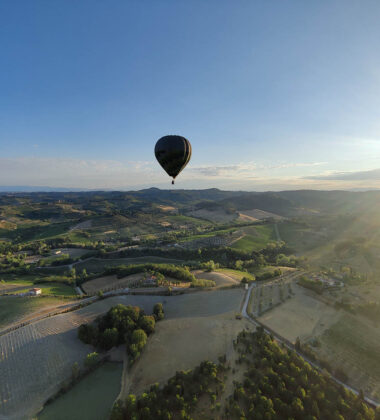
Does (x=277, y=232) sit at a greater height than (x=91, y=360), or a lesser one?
lesser

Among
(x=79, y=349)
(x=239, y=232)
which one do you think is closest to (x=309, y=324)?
(x=79, y=349)

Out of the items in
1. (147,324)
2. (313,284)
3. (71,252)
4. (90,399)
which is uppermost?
(147,324)

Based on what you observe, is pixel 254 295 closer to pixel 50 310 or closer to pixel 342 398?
pixel 342 398

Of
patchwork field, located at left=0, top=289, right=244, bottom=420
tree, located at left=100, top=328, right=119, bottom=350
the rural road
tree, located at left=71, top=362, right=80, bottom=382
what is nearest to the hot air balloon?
tree, located at left=100, top=328, right=119, bottom=350

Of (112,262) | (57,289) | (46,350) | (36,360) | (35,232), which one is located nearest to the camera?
(36,360)

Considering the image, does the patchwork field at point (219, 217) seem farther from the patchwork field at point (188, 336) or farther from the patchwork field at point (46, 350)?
the patchwork field at point (46, 350)

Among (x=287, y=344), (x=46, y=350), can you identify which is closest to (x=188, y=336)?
(x=287, y=344)

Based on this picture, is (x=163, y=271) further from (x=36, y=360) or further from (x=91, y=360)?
(x=36, y=360)
